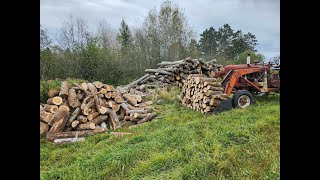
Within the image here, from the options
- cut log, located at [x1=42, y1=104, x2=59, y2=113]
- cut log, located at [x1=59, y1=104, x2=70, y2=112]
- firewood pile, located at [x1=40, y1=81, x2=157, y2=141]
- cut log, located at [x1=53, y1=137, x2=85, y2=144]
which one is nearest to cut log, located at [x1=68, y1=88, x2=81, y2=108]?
firewood pile, located at [x1=40, y1=81, x2=157, y2=141]

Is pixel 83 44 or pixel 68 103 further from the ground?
pixel 83 44

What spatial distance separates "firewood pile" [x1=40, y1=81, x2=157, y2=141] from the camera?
12.3 feet

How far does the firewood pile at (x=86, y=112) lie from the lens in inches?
147

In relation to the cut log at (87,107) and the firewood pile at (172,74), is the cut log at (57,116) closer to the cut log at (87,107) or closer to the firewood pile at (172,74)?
the cut log at (87,107)

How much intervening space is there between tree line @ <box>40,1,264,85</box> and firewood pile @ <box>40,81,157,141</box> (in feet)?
6.36

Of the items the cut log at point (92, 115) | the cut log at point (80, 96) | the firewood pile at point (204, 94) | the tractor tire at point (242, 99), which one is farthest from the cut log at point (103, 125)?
the tractor tire at point (242, 99)

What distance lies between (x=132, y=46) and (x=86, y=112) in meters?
4.10

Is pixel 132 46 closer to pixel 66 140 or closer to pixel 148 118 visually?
pixel 148 118
